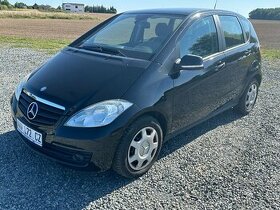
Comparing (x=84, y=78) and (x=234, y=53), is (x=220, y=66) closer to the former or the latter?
(x=234, y=53)

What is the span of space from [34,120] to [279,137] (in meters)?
3.51

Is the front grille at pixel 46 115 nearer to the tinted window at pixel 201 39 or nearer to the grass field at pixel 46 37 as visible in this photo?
the tinted window at pixel 201 39

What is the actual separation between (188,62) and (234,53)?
1.45 meters

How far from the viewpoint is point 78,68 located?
11.4ft

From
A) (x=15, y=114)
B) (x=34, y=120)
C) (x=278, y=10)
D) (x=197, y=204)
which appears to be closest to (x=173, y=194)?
(x=197, y=204)

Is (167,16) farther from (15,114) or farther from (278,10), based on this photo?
(278,10)

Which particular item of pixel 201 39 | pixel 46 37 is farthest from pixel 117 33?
pixel 46 37

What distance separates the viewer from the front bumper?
285 centimetres

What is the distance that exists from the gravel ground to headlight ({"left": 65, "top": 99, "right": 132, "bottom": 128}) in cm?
68

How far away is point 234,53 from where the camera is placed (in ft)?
15.0

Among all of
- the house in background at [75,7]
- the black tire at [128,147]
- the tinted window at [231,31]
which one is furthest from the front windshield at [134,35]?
the house in background at [75,7]

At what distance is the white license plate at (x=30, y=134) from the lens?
9.99ft

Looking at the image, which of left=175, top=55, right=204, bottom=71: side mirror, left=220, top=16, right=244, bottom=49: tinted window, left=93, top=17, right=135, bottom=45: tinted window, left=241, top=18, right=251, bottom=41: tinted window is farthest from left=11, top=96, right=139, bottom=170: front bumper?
left=241, top=18, right=251, bottom=41: tinted window

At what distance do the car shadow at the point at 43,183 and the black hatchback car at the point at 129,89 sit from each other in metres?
0.27
